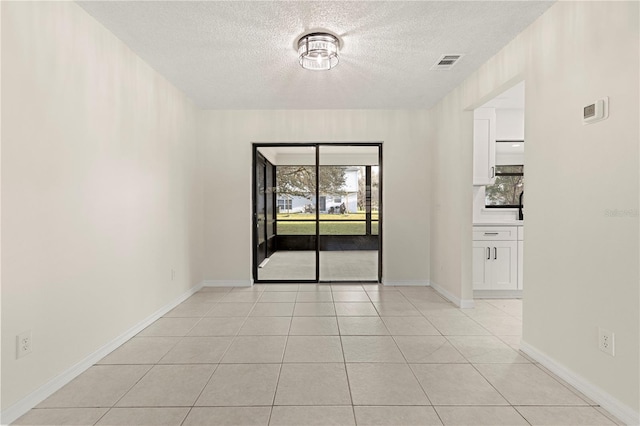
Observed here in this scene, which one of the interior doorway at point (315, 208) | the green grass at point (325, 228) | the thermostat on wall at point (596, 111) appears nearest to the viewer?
the thermostat on wall at point (596, 111)

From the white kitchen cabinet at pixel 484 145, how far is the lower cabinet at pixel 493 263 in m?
0.83

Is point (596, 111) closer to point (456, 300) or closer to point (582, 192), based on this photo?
point (582, 192)

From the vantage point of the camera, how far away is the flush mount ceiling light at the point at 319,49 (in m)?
2.64

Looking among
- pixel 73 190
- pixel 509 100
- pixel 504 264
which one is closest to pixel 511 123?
pixel 509 100

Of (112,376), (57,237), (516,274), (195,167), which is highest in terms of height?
(195,167)

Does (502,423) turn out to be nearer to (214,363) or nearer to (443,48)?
(214,363)

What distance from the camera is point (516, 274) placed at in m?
4.16

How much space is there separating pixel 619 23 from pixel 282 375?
9.60 feet

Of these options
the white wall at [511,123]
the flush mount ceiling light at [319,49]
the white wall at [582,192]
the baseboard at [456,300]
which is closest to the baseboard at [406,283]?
the baseboard at [456,300]

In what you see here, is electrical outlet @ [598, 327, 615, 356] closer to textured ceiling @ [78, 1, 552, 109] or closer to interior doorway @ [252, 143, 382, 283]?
textured ceiling @ [78, 1, 552, 109]

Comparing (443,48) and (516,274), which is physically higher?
(443,48)

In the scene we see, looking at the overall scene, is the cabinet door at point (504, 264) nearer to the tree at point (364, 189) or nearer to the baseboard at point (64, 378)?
the tree at point (364, 189)

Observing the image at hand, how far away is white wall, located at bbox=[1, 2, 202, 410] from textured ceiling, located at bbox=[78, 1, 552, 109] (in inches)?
14.7

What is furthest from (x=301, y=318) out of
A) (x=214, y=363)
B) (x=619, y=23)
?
(x=619, y=23)
